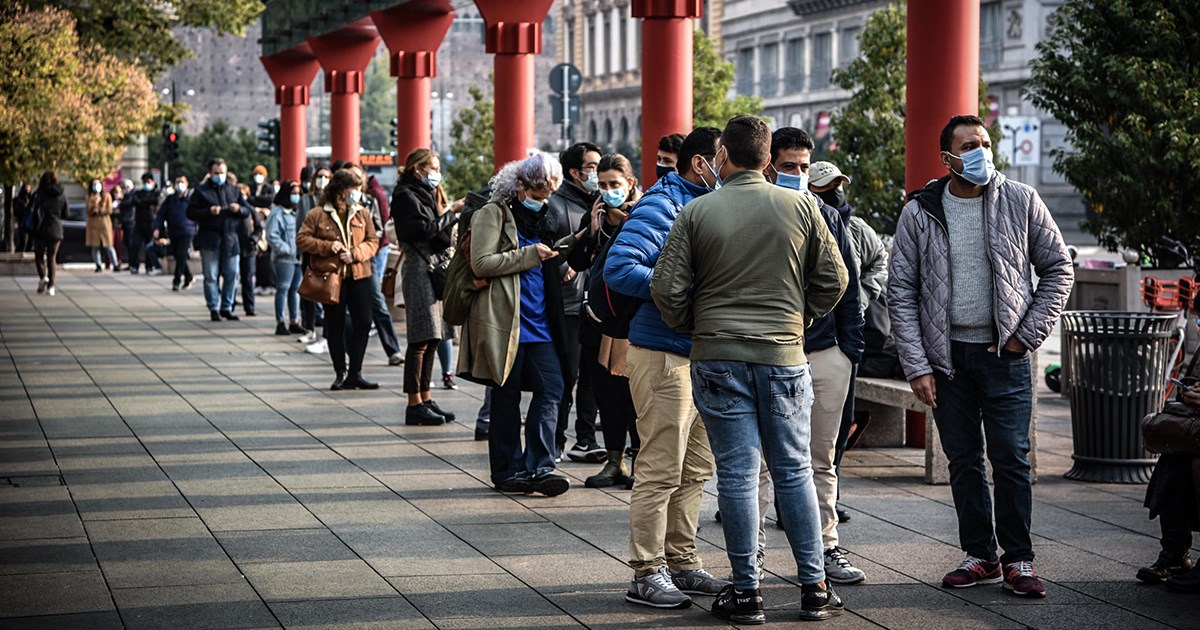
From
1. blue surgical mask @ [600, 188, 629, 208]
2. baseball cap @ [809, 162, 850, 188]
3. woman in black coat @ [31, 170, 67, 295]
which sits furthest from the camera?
woman in black coat @ [31, 170, 67, 295]

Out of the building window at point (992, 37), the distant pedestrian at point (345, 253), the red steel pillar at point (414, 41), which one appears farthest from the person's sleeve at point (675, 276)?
the building window at point (992, 37)

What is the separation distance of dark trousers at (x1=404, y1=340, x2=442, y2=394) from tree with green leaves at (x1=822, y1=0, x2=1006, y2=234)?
500 inches

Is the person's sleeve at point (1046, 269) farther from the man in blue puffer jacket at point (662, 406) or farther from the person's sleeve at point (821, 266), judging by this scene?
the man in blue puffer jacket at point (662, 406)

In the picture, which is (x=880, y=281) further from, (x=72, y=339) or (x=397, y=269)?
(x=72, y=339)

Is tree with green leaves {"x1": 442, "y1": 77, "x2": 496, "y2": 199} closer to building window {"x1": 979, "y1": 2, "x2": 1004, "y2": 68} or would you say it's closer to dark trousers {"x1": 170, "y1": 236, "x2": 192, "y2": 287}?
dark trousers {"x1": 170, "y1": 236, "x2": 192, "y2": 287}

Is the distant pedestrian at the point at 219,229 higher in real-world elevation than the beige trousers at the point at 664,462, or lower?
higher

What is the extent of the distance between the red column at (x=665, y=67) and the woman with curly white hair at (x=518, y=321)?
4.31 meters

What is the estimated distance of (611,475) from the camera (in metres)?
9.45

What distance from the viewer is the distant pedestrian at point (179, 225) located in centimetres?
2541

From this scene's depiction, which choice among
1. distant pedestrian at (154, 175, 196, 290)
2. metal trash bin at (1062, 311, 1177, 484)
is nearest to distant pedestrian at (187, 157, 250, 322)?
distant pedestrian at (154, 175, 196, 290)

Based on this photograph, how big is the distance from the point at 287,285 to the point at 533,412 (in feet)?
32.6

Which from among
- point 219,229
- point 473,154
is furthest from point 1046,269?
point 473,154

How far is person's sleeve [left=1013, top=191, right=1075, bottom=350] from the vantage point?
6913 mm

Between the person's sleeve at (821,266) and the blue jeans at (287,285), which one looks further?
the blue jeans at (287,285)
